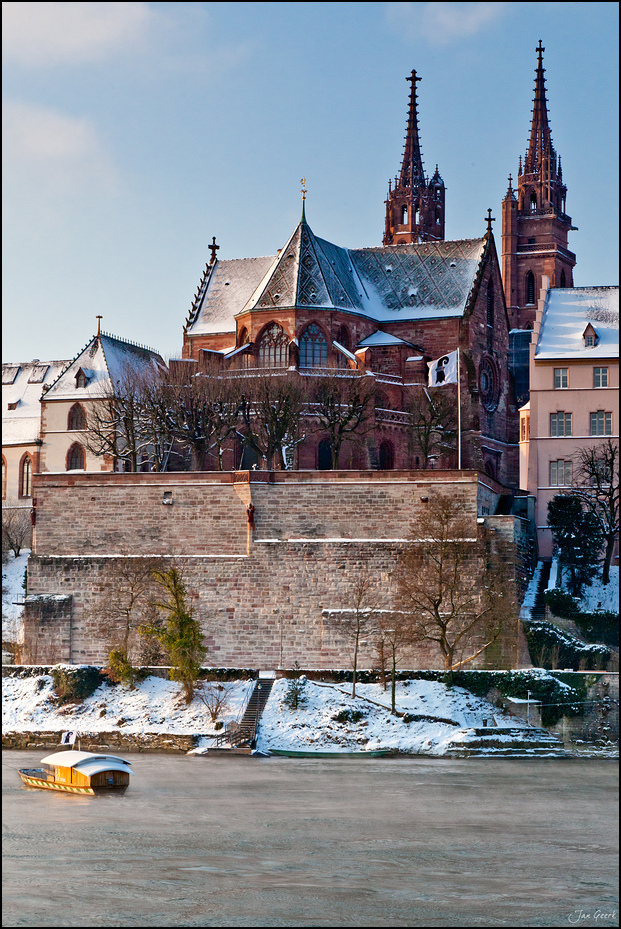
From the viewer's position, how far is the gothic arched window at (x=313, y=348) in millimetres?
79812

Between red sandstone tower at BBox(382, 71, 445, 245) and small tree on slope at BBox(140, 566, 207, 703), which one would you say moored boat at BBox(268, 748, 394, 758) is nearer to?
small tree on slope at BBox(140, 566, 207, 703)

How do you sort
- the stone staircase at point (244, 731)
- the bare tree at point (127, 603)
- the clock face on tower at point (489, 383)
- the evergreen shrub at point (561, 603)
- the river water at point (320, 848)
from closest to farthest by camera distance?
the river water at point (320, 848) → the stone staircase at point (244, 731) → the evergreen shrub at point (561, 603) → the bare tree at point (127, 603) → the clock face on tower at point (489, 383)

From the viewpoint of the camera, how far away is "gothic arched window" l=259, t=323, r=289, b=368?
80000 mm

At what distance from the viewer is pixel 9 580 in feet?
248

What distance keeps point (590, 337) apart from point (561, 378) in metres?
2.91

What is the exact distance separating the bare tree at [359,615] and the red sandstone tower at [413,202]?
5751cm

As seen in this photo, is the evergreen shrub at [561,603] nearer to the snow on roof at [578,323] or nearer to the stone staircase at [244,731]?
the stone staircase at [244,731]

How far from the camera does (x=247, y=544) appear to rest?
61.8m

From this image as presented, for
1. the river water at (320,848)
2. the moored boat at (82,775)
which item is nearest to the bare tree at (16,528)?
the river water at (320,848)

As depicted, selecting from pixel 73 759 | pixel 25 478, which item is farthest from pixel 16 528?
pixel 73 759

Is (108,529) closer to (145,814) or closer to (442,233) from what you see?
(145,814)

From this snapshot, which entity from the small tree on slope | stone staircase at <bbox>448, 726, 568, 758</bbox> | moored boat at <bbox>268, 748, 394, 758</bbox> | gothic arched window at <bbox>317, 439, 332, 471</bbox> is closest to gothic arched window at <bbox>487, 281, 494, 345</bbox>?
gothic arched window at <bbox>317, 439, 332, 471</bbox>

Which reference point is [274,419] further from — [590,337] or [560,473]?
[590,337]

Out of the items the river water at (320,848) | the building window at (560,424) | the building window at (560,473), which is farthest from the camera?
the building window at (560,424)
